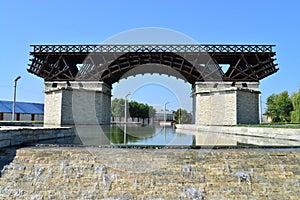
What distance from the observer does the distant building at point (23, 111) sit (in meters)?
39.2

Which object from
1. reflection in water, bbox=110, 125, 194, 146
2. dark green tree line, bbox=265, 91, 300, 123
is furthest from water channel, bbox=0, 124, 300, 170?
dark green tree line, bbox=265, 91, 300, 123

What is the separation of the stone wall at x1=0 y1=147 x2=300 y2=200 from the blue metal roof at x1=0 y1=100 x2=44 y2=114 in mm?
36118

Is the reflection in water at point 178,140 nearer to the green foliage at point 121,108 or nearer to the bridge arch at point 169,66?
the green foliage at point 121,108

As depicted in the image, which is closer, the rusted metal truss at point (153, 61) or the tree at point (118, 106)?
the tree at point (118, 106)

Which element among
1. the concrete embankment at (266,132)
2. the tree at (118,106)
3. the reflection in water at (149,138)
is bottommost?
the reflection in water at (149,138)

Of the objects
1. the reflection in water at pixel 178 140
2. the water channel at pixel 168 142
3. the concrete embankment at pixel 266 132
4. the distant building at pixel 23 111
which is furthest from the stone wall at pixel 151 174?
the distant building at pixel 23 111

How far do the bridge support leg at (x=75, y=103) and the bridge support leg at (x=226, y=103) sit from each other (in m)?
10.7

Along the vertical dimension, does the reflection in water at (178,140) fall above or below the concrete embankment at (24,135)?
below

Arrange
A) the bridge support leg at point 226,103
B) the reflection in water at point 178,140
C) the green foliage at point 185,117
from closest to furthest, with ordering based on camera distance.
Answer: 1. the reflection in water at point 178,140
2. the bridge support leg at point 226,103
3. the green foliage at point 185,117

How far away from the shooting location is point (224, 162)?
25.4 ft

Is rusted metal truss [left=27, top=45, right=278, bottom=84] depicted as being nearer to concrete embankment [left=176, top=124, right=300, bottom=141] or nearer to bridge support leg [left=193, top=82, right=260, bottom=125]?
bridge support leg [left=193, top=82, right=260, bottom=125]

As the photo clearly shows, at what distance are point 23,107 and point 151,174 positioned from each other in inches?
1621

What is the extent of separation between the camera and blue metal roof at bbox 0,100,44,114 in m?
39.6

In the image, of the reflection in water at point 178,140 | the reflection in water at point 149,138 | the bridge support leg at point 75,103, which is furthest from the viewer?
the bridge support leg at point 75,103
